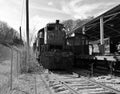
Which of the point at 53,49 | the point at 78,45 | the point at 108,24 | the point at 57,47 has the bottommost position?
the point at 53,49

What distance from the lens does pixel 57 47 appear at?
1569 cm

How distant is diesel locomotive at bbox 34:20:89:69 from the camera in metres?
14.1

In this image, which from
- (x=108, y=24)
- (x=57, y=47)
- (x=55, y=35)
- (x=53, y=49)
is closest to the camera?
(x=53, y=49)

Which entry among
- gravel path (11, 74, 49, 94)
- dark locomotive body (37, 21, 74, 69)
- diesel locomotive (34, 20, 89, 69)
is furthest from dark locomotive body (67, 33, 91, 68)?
gravel path (11, 74, 49, 94)

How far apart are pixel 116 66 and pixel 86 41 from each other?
6.22 m

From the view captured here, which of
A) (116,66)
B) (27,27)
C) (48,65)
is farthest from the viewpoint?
(27,27)

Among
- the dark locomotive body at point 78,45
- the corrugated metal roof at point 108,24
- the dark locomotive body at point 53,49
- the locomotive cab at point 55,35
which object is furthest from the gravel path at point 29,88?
the dark locomotive body at point 78,45

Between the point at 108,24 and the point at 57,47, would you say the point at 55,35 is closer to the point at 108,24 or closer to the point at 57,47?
the point at 57,47

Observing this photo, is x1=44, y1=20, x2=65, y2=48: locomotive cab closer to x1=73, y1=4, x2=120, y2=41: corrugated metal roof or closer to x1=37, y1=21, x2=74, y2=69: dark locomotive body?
x1=37, y1=21, x2=74, y2=69: dark locomotive body

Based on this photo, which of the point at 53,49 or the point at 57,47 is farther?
the point at 57,47

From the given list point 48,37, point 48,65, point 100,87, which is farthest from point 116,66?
point 48,37

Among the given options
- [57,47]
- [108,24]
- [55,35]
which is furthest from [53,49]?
[108,24]

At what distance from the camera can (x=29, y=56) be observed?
15172 mm

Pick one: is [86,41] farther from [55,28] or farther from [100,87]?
[100,87]
